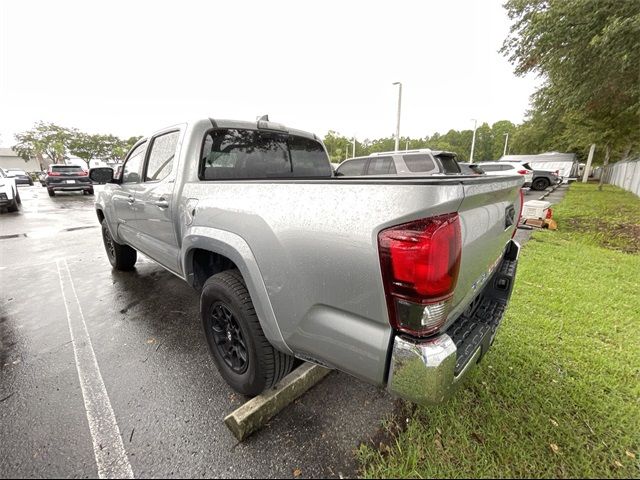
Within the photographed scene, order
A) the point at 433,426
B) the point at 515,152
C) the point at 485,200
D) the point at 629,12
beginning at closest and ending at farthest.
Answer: the point at 485,200 < the point at 433,426 < the point at 629,12 < the point at 515,152

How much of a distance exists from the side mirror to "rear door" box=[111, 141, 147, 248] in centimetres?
14

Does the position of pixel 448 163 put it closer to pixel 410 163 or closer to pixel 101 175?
pixel 410 163

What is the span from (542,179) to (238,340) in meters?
21.7

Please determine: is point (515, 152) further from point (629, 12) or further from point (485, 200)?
point (485, 200)

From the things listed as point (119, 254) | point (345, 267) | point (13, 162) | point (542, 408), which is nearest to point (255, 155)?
point (345, 267)

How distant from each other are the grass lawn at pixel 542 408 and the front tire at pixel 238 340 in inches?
27.8

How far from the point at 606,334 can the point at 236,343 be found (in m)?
3.36

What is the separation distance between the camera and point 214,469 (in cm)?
157

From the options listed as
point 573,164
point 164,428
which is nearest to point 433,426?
point 164,428

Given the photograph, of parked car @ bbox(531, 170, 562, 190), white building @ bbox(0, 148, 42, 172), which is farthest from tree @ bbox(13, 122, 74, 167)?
parked car @ bbox(531, 170, 562, 190)

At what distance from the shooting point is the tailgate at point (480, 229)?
50.8 inches

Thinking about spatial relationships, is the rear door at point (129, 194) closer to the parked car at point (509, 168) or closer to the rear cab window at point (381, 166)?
the rear cab window at point (381, 166)

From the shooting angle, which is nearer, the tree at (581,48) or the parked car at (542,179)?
the tree at (581,48)

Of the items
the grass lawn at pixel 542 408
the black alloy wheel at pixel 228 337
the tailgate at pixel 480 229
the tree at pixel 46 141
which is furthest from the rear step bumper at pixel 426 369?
the tree at pixel 46 141
